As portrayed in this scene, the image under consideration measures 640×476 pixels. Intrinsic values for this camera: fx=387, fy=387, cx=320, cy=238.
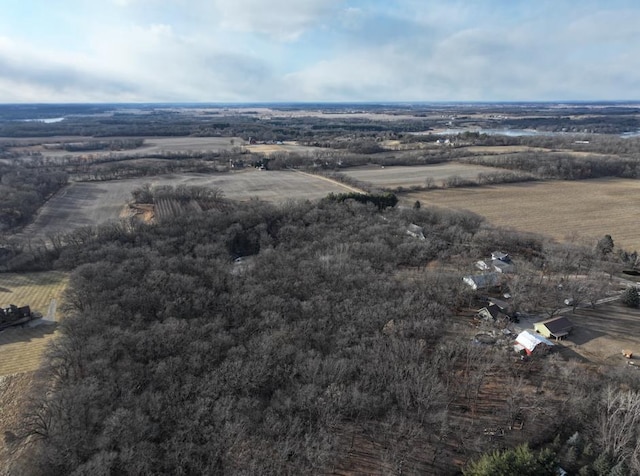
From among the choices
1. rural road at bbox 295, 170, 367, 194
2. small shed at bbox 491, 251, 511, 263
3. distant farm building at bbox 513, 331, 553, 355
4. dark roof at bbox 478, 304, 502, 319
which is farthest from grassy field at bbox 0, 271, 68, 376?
rural road at bbox 295, 170, 367, 194

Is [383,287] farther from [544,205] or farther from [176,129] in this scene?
[176,129]

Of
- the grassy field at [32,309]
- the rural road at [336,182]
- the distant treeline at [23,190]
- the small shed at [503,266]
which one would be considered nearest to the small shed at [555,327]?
the small shed at [503,266]

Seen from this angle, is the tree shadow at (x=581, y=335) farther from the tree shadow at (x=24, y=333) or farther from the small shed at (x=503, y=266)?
the tree shadow at (x=24, y=333)

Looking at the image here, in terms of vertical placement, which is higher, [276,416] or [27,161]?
[27,161]

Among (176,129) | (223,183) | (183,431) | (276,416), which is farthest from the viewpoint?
(176,129)

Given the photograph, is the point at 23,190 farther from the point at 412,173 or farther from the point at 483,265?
the point at 412,173

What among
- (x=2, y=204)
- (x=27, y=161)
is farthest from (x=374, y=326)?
(x=27, y=161)

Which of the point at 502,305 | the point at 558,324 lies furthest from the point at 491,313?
the point at 558,324
